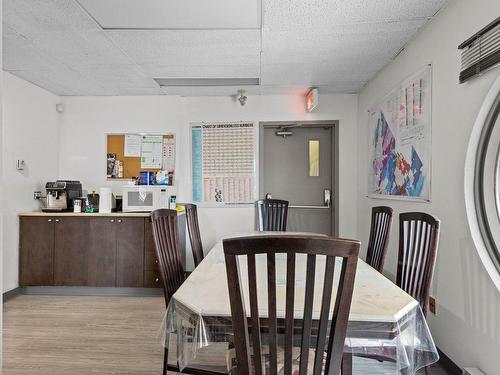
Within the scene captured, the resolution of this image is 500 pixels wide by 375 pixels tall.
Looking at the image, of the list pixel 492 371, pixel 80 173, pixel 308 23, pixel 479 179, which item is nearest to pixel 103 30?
pixel 308 23

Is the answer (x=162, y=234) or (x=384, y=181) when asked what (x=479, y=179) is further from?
(x=162, y=234)

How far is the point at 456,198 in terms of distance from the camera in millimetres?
2115

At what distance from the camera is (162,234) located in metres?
2.01

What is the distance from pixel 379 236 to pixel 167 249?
146 cm

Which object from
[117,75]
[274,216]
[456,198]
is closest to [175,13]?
[117,75]

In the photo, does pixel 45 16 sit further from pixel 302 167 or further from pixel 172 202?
pixel 302 167

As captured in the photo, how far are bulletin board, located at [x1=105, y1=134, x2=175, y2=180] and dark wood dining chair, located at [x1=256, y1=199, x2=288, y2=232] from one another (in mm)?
1560

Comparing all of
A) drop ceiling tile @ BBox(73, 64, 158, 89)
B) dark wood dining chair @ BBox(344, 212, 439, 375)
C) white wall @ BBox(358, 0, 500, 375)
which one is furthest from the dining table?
drop ceiling tile @ BBox(73, 64, 158, 89)

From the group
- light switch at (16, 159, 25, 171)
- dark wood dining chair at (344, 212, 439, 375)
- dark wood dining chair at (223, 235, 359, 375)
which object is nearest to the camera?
dark wood dining chair at (223, 235, 359, 375)

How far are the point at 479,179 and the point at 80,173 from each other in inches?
174

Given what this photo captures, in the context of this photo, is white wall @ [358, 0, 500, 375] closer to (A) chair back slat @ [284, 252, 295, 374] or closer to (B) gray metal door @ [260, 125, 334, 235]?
(A) chair back slat @ [284, 252, 295, 374]

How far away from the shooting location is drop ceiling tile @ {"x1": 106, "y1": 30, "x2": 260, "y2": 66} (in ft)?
8.63

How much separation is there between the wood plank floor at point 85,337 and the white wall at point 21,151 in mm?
652

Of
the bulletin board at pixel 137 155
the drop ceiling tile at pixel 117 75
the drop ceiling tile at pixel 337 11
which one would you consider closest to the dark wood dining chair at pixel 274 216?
the bulletin board at pixel 137 155
